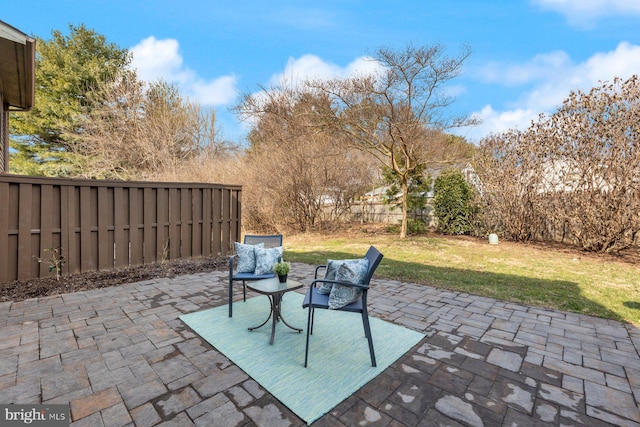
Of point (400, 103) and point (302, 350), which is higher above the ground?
point (400, 103)

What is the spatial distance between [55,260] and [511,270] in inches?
305

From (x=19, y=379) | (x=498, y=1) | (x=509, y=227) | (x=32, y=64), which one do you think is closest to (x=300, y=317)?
(x=19, y=379)

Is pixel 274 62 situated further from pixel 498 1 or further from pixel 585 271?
pixel 585 271

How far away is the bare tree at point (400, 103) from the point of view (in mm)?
8273

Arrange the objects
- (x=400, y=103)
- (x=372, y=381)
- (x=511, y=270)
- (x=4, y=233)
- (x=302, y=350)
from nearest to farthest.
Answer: (x=372, y=381) < (x=302, y=350) < (x=4, y=233) < (x=511, y=270) < (x=400, y=103)

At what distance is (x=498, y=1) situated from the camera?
614 centimetres

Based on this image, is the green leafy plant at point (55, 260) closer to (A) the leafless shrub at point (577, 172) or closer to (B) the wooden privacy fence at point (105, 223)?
(B) the wooden privacy fence at point (105, 223)

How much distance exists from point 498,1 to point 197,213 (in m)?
7.63

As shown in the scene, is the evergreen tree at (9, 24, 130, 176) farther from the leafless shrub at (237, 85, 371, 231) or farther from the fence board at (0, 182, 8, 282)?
the fence board at (0, 182, 8, 282)

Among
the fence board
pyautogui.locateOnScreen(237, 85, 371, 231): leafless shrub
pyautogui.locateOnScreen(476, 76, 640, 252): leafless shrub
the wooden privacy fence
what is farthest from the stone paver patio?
pyautogui.locateOnScreen(237, 85, 371, 231): leafless shrub

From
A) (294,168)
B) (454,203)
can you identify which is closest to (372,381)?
(294,168)

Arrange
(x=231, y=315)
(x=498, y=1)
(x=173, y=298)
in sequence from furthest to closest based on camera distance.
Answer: (x=498, y=1) → (x=173, y=298) → (x=231, y=315)

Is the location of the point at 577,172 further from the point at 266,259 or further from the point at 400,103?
the point at 266,259

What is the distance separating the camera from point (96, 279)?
14.9ft
